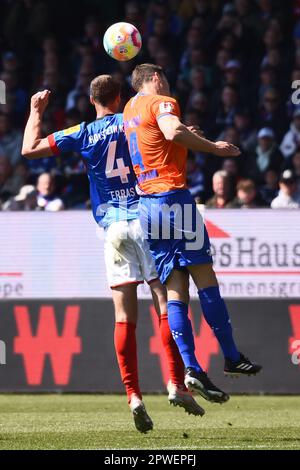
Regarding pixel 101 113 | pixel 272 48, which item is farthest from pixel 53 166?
pixel 101 113

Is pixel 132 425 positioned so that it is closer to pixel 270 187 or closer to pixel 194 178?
pixel 270 187

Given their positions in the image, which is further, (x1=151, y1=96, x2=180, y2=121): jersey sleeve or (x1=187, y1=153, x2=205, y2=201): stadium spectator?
(x1=187, y1=153, x2=205, y2=201): stadium spectator

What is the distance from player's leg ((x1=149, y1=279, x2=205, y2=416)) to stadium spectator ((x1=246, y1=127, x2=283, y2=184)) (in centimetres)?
640

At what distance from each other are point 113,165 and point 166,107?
2.57ft

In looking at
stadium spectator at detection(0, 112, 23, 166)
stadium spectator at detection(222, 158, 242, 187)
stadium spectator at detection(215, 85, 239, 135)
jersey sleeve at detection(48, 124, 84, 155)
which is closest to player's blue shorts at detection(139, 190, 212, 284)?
jersey sleeve at detection(48, 124, 84, 155)

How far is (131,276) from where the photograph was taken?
8961 mm

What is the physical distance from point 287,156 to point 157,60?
2.86 m

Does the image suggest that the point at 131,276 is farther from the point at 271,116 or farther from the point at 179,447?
the point at 271,116

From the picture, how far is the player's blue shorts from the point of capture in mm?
8531

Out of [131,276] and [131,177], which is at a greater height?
[131,177]

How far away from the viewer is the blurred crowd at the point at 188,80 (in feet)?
49.2

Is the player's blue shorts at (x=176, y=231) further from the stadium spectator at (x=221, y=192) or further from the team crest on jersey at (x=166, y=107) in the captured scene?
the stadium spectator at (x=221, y=192)

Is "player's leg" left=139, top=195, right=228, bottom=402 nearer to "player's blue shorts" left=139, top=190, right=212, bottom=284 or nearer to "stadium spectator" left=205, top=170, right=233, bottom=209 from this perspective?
"player's blue shorts" left=139, top=190, right=212, bottom=284
